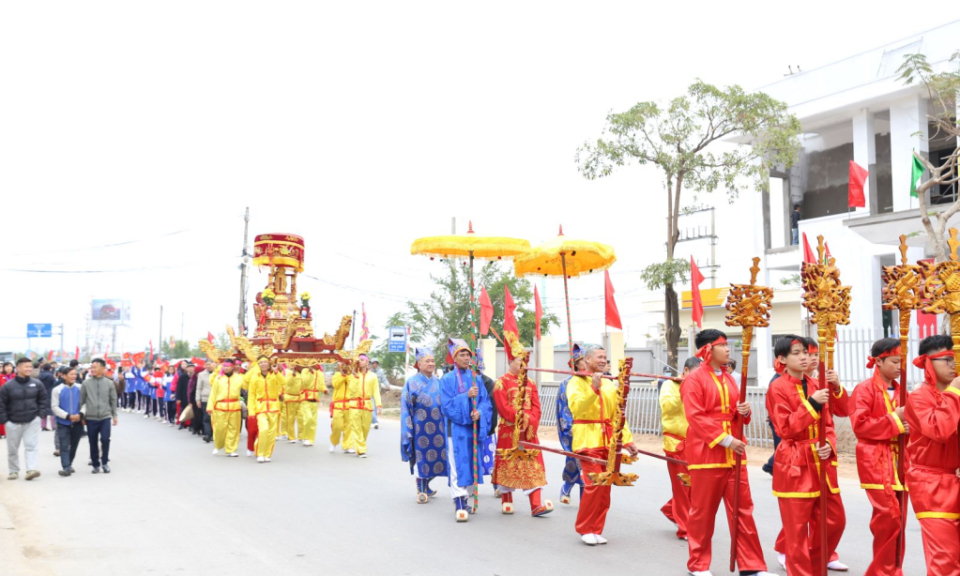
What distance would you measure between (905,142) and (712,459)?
17934 millimetres

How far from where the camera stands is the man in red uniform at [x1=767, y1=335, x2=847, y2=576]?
16.5 ft

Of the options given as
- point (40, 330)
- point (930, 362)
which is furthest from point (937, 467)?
point (40, 330)

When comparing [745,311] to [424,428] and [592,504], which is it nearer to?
[592,504]

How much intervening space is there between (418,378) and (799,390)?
16.5 feet

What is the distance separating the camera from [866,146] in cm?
2142

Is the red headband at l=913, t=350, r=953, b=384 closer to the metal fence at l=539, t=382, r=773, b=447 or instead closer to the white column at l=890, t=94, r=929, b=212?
the metal fence at l=539, t=382, r=773, b=447

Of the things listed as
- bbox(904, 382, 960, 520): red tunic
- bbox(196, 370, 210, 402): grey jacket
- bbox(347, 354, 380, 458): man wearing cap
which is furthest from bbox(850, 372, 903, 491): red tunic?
bbox(196, 370, 210, 402): grey jacket

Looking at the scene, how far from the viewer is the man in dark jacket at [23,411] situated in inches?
432

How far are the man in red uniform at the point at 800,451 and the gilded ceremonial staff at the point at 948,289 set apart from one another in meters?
0.87

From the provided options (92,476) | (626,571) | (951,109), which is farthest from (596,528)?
(951,109)

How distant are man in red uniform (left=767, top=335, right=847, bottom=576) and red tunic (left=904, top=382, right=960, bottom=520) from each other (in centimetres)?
58

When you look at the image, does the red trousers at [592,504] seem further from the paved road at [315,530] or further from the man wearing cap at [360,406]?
the man wearing cap at [360,406]

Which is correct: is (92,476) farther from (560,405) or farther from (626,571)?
(626,571)

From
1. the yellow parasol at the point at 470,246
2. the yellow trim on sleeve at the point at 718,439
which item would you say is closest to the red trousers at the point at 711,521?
the yellow trim on sleeve at the point at 718,439
